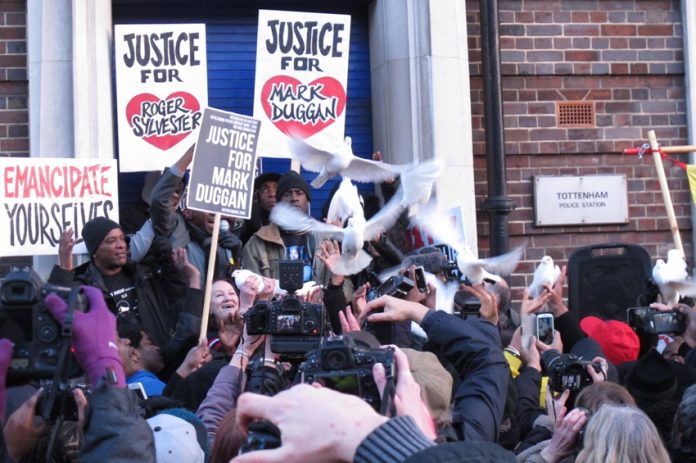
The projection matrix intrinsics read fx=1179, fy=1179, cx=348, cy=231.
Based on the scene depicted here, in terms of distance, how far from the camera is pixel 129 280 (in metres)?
6.83

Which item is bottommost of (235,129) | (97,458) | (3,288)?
(97,458)

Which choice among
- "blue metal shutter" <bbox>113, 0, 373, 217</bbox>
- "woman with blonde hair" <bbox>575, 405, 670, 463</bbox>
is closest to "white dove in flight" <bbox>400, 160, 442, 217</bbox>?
"blue metal shutter" <bbox>113, 0, 373, 217</bbox>

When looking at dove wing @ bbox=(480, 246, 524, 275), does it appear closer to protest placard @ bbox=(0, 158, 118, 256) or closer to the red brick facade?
the red brick facade

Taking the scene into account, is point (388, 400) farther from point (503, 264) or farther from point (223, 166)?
point (503, 264)

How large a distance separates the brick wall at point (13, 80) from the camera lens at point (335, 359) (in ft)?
20.0

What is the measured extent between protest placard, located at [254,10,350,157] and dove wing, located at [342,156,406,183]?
55cm

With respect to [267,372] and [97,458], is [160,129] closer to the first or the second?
[267,372]

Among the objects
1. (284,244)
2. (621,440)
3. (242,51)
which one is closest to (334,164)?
(284,244)

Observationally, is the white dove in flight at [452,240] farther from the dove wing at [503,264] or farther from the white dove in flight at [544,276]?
the white dove in flight at [544,276]

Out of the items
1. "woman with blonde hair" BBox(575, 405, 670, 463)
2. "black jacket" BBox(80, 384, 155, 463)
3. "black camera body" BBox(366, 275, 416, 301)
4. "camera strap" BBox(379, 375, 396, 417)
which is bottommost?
"woman with blonde hair" BBox(575, 405, 670, 463)

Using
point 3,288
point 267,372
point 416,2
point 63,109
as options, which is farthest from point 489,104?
point 3,288

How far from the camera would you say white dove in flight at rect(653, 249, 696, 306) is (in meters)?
6.93

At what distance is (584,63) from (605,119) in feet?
1.49

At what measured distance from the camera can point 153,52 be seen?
306 inches
